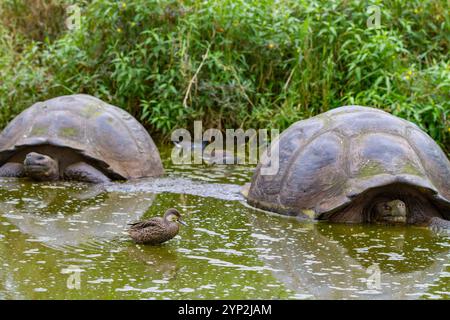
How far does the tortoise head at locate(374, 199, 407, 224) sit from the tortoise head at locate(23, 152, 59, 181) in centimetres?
303

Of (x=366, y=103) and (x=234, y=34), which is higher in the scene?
(x=234, y=34)

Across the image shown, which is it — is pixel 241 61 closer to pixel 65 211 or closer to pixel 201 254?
pixel 65 211

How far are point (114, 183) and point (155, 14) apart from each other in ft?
10.0

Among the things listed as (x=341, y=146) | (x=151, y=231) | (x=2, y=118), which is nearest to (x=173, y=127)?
(x=2, y=118)

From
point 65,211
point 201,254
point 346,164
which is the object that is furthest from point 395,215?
point 65,211

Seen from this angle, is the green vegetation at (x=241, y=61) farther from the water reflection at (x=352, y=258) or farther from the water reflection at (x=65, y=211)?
the water reflection at (x=352, y=258)

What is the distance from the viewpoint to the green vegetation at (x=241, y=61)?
32.6 ft

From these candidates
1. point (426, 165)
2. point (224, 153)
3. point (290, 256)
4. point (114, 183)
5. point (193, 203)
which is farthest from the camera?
point (224, 153)

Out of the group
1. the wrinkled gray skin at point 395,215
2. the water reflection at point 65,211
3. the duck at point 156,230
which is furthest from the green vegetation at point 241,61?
the duck at point 156,230

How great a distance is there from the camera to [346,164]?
660 cm

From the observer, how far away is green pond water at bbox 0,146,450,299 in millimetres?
4953

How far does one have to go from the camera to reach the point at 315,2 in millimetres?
10570

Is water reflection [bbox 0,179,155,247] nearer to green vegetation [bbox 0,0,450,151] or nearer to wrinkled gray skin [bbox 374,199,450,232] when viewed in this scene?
wrinkled gray skin [bbox 374,199,450,232]

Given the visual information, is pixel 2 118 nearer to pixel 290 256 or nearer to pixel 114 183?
pixel 114 183
